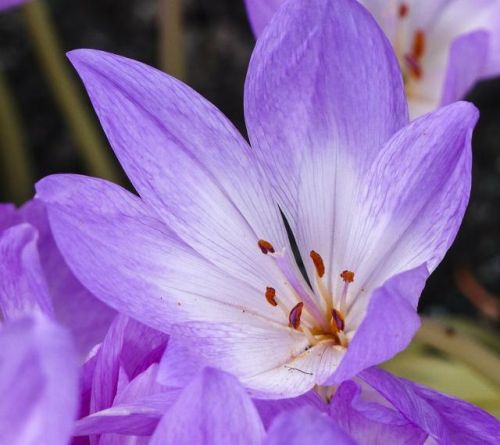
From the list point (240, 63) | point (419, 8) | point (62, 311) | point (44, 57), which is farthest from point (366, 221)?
point (240, 63)

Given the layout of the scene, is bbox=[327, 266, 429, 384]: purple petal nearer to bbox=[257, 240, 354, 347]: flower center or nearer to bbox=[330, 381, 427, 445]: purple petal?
bbox=[330, 381, 427, 445]: purple petal

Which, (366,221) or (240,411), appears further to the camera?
(366,221)

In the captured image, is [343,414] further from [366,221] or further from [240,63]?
[240,63]

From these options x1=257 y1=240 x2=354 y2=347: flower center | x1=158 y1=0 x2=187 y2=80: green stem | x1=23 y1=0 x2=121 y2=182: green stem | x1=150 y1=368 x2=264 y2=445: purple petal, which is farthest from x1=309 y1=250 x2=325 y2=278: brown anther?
x1=23 y1=0 x2=121 y2=182: green stem

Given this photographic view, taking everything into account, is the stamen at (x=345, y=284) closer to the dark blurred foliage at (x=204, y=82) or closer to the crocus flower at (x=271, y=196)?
the crocus flower at (x=271, y=196)

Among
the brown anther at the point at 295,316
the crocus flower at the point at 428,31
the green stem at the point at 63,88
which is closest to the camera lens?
the brown anther at the point at 295,316

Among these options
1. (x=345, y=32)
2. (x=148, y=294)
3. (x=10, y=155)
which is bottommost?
(x=10, y=155)

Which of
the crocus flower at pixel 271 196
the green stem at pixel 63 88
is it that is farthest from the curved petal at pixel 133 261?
the green stem at pixel 63 88
